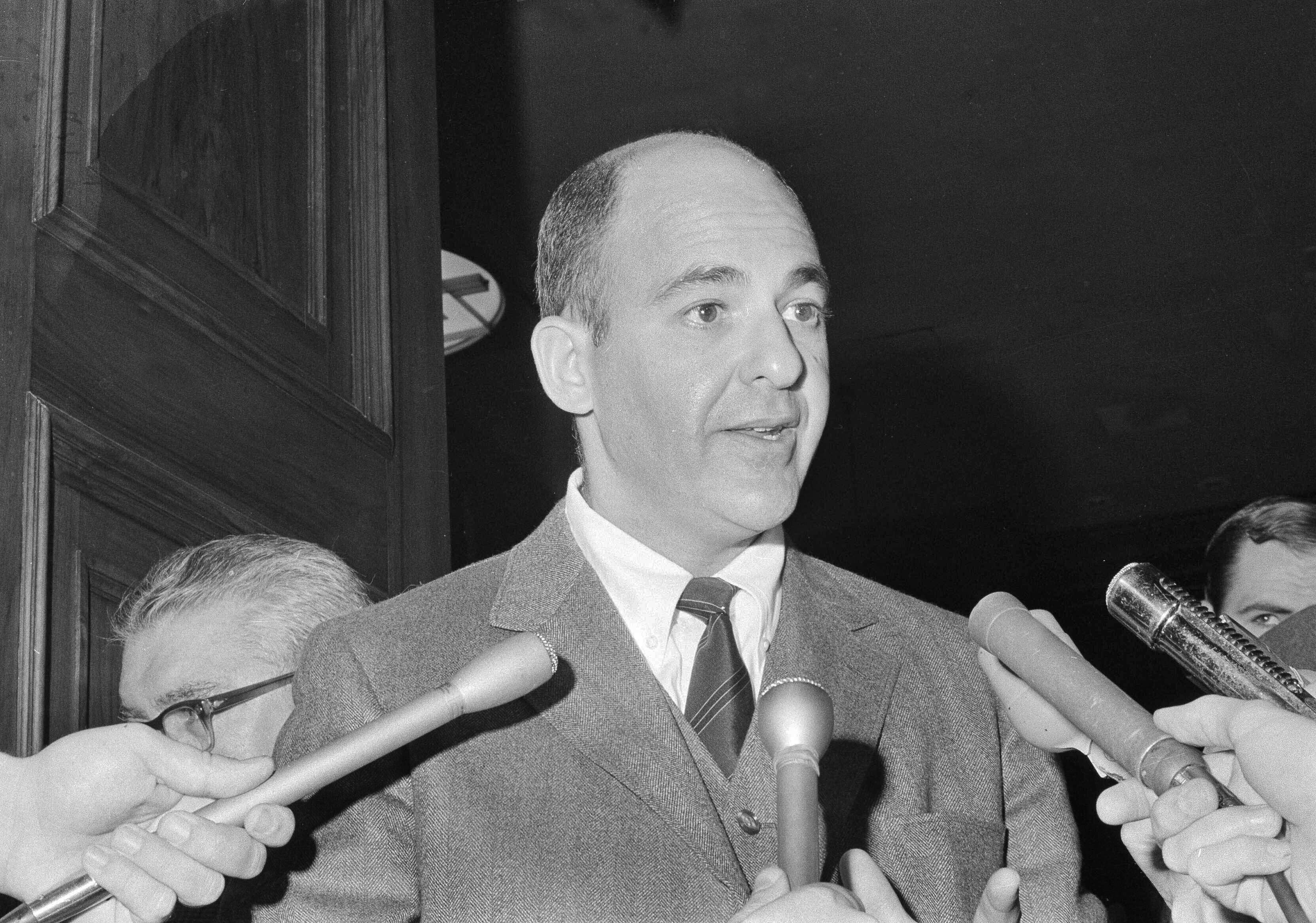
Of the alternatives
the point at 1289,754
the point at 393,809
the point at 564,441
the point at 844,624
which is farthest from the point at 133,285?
the point at 564,441

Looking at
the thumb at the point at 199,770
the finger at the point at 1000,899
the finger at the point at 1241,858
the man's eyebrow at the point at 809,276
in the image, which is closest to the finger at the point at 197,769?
the thumb at the point at 199,770

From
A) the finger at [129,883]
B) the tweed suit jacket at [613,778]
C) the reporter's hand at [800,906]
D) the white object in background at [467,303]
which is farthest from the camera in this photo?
the white object in background at [467,303]

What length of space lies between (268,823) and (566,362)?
742 millimetres

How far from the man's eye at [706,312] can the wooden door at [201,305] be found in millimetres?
560

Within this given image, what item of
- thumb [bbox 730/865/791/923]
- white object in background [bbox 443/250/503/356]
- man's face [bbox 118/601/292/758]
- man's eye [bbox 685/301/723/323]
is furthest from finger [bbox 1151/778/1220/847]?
white object in background [bbox 443/250/503/356]

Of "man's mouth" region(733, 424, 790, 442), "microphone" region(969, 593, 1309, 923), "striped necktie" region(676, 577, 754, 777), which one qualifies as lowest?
"striped necktie" region(676, 577, 754, 777)

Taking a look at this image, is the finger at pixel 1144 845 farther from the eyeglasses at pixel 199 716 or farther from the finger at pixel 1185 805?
the eyeglasses at pixel 199 716

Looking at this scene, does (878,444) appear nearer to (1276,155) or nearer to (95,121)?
(1276,155)

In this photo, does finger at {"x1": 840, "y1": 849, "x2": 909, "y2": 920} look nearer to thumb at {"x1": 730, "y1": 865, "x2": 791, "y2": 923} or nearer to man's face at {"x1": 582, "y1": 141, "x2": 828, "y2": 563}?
thumb at {"x1": 730, "y1": 865, "x2": 791, "y2": 923}

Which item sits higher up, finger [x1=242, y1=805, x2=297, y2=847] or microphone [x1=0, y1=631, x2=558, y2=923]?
microphone [x1=0, y1=631, x2=558, y2=923]

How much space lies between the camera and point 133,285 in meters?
1.51

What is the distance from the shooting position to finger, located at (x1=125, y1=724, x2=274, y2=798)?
101cm

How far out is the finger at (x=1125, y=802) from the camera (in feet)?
3.05

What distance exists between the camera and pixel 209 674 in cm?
168
